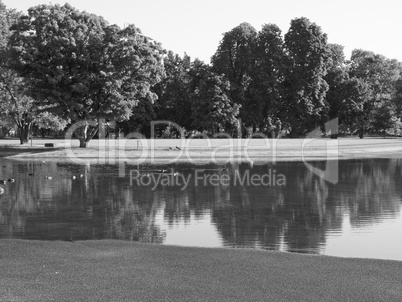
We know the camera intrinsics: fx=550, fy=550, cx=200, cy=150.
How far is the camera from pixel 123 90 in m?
55.7

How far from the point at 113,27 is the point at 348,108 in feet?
176

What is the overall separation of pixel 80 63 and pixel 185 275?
154 feet

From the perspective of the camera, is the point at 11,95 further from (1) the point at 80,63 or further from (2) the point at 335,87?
(2) the point at 335,87

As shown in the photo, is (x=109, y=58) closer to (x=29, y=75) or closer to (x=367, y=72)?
(x=29, y=75)

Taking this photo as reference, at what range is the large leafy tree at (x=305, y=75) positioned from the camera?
86500 millimetres

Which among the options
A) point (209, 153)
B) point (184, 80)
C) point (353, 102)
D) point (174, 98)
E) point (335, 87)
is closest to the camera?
point (209, 153)

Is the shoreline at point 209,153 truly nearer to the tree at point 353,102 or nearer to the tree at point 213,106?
the tree at point 213,106

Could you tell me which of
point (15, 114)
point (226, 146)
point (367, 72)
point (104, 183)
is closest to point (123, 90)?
point (226, 146)

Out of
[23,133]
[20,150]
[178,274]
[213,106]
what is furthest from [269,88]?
[178,274]

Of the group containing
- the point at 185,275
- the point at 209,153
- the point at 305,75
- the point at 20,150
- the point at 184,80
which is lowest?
the point at 185,275

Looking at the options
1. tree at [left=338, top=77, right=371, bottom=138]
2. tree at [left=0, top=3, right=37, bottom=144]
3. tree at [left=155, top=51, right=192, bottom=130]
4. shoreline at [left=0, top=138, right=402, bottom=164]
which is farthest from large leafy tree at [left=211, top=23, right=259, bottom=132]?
tree at [left=0, top=3, right=37, bottom=144]

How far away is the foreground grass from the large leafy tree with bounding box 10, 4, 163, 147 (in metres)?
42.1

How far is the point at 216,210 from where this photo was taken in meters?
19.6

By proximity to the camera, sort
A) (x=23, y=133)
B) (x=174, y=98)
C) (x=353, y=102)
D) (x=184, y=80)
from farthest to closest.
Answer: (x=184, y=80) → (x=174, y=98) → (x=353, y=102) → (x=23, y=133)
